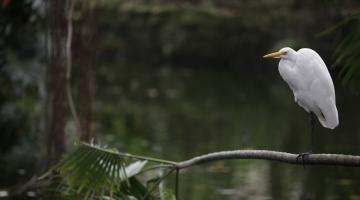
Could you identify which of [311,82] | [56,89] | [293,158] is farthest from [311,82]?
[56,89]

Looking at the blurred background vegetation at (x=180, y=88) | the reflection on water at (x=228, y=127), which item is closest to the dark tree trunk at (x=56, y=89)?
the blurred background vegetation at (x=180, y=88)

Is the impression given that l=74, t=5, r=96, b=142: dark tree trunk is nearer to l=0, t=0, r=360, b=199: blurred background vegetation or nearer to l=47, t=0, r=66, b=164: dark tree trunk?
l=0, t=0, r=360, b=199: blurred background vegetation

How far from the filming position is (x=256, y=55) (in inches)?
792

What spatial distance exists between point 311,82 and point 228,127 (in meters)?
8.04

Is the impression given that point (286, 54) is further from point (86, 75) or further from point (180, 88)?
point (180, 88)

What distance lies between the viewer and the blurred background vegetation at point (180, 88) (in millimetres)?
6789

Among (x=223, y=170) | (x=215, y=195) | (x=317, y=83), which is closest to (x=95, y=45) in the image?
(x=215, y=195)

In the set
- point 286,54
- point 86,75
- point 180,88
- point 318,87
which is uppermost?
point 180,88

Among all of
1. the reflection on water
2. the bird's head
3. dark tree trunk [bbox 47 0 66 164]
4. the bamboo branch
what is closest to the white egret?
the bird's head

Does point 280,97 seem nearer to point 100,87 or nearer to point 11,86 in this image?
point 100,87

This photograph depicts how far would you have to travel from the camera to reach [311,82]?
374cm

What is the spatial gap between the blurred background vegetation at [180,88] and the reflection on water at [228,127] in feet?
0.05

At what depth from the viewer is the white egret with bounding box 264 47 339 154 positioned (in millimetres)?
3701

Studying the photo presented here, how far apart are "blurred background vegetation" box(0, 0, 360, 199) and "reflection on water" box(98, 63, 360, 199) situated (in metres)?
0.02
